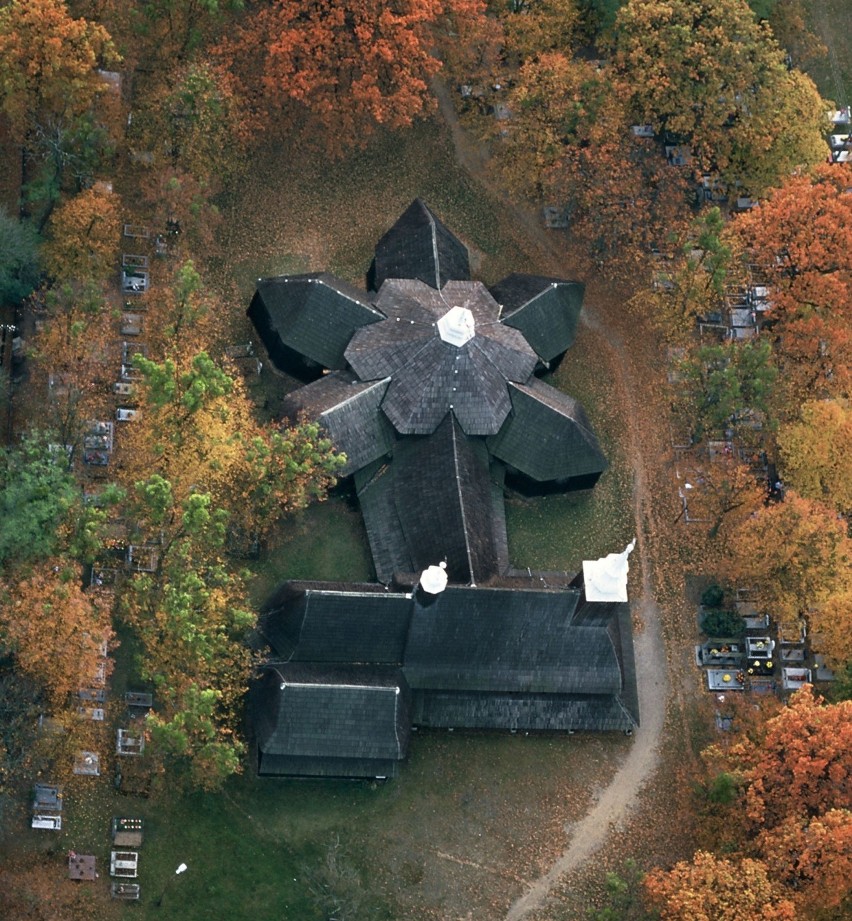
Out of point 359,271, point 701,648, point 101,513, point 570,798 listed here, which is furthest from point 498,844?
point 359,271

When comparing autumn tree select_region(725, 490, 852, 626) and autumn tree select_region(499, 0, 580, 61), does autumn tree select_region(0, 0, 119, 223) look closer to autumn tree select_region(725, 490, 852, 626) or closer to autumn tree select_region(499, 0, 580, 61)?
autumn tree select_region(499, 0, 580, 61)

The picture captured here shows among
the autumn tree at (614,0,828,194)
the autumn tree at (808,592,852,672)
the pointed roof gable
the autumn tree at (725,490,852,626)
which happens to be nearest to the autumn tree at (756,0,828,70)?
the autumn tree at (614,0,828,194)

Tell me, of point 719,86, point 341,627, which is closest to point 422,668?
point 341,627

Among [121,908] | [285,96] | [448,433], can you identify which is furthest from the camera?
[285,96]

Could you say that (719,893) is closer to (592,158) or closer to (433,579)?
(433,579)

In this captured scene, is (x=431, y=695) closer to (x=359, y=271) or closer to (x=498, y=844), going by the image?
(x=498, y=844)
